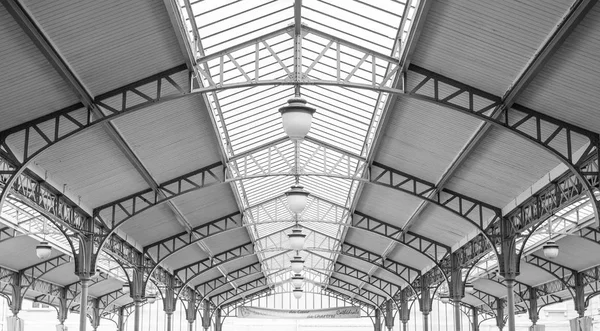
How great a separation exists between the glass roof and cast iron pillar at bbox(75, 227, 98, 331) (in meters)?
5.65

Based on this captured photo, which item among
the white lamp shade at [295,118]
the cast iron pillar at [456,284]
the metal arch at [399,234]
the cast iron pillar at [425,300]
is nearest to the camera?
the white lamp shade at [295,118]

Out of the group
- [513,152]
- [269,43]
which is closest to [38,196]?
[269,43]

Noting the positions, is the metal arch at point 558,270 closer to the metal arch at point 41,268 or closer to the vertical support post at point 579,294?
the vertical support post at point 579,294

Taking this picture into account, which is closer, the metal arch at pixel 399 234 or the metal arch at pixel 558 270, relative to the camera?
the metal arch at pixel 399 234

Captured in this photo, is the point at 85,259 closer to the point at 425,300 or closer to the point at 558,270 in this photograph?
the point at 425,300

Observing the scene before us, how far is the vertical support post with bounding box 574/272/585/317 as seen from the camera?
137ft

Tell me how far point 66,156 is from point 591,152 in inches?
551

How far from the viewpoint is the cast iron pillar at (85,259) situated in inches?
1067

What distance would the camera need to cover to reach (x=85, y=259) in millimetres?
27484

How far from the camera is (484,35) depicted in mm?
15875

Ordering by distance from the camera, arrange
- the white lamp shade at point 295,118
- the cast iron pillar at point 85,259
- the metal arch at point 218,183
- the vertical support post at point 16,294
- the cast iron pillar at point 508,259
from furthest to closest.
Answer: the vertical support post at point 16,294 → the cast iron pillar at point 508,259 → the cast iron pillar at point 85,259 → the metal arch at point 218,183 → the white lamp shade at point 295,118

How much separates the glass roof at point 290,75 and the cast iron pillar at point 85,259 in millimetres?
5646

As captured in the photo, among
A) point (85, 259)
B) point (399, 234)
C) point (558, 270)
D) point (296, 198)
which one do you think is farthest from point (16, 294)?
point (558, 270)

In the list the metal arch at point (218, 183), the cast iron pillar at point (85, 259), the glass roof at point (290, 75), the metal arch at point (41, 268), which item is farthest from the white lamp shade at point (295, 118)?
the metal arch at point (41, 268)
